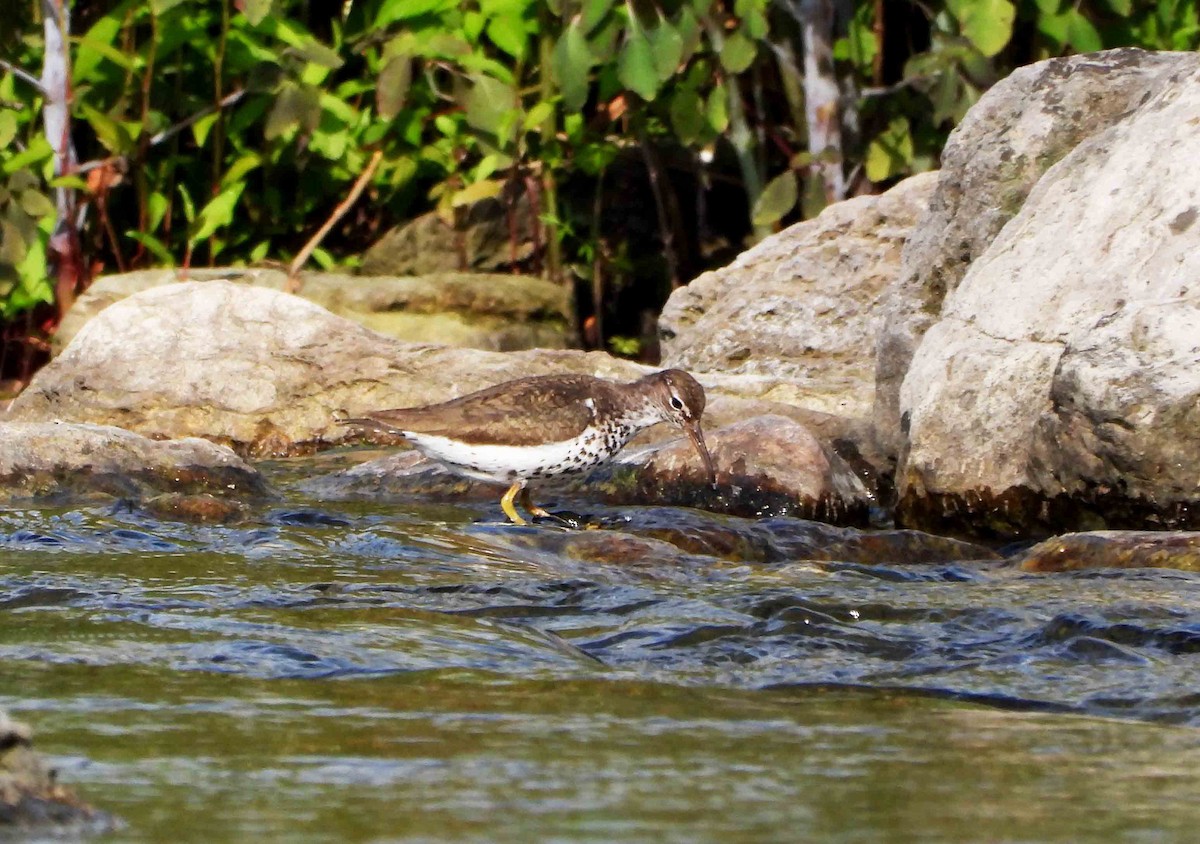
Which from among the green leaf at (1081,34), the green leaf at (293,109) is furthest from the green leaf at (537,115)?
the green leaf at (1081,34)

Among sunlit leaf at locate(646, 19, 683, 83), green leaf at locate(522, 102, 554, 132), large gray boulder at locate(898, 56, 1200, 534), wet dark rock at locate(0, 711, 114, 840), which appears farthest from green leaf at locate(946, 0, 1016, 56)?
wet dark rock at locate(0, 711, 114, 840)

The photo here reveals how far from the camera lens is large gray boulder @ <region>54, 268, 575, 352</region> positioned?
10.7 m

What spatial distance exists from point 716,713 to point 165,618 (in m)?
1.64

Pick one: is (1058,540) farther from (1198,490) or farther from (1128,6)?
(1128,6)

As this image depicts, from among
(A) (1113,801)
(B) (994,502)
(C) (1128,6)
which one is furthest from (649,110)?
(A) (1113,801)

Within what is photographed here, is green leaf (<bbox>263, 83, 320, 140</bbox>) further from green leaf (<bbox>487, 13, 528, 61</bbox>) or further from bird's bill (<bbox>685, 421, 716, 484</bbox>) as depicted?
bird's bill (<bbox>685, 421, 716, 484</bbox>)

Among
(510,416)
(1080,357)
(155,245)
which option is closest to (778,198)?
(510,416)

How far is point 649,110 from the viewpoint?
11.3 metres

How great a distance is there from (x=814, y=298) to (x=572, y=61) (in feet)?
5.65

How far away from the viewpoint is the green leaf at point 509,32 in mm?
10695

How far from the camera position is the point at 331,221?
1114cm

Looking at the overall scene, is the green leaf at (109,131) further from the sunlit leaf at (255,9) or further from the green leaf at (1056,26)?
the green leaf at (1056,26)

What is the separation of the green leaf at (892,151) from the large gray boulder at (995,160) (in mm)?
2095

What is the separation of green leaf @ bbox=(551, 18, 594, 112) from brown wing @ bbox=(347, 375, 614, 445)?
102 inches
